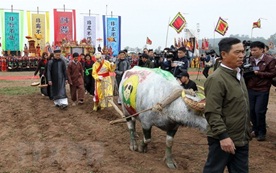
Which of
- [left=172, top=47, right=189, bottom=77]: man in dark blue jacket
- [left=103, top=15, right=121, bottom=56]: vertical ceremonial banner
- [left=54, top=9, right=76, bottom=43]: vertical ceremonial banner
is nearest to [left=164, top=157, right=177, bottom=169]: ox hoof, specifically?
[left=172, top=47, right=189, bottom=77]: man in dark blue jacket

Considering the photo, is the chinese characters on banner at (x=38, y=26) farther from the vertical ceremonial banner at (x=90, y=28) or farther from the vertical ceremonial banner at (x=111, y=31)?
the vertical ceremonial banner at (x=111, y=31)

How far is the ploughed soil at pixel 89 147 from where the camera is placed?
15.8 ft

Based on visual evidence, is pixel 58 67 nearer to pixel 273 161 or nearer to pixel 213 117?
pixel 273 161

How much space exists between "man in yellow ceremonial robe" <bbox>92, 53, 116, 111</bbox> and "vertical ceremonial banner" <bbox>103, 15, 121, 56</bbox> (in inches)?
768

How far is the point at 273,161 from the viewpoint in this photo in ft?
16.8

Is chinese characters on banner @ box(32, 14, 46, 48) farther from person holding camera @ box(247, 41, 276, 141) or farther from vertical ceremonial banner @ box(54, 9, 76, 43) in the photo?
person holding camera @ box(247, 41, 276, 141)

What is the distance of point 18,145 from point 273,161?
4150 millimetres

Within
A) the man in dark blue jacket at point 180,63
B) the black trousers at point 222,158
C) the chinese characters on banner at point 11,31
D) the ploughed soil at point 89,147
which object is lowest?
the ploughed soil at point 89,147

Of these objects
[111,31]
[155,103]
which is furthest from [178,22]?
[155,103]

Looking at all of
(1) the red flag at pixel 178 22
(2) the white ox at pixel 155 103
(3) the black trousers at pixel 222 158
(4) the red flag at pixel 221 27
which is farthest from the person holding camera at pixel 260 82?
(4) the red flag at pixel 221 27

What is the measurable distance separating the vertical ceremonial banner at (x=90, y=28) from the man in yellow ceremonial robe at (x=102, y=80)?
19.1 m

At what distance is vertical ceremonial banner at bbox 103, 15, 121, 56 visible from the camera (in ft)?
94.1

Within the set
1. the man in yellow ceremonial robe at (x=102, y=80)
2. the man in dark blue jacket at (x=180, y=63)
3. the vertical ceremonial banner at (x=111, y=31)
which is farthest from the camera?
the vertical ceremonial banner at (x=111, y=31)

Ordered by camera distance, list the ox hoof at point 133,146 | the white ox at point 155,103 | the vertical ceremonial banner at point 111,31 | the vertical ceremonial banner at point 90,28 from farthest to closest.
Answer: the vertical ceremonial banner at point 111,31, the vertical ceremonial banner at point 90,28, the ox hoof at point 133,146, the white ox at point 155,103
